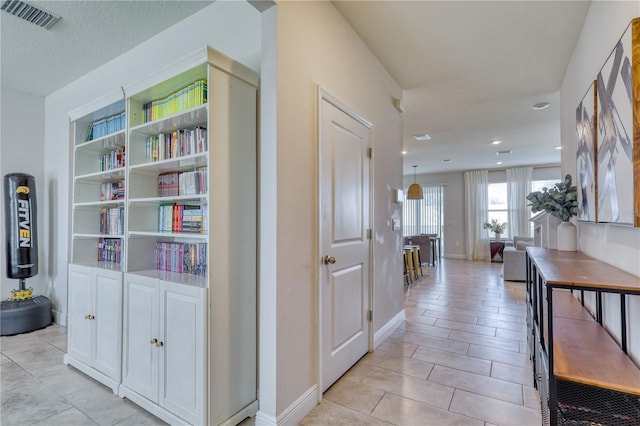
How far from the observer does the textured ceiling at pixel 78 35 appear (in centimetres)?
238

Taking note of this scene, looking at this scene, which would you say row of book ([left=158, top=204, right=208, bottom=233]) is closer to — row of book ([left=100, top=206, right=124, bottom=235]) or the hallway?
row of book ([left=100, top=206, right=124, bottom=235])

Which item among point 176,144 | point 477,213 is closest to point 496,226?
point 477,213

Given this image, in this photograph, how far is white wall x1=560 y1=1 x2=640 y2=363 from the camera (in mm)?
1424

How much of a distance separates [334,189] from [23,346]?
3.43 m

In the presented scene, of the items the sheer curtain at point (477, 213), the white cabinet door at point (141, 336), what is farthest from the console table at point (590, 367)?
the sheer curtain at point (477, 213)

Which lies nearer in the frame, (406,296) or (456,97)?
Result: (456,97)

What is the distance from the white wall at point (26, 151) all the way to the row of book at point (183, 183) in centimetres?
285

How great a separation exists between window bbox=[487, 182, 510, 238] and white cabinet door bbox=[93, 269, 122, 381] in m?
9.80

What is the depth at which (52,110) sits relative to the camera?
156 inches

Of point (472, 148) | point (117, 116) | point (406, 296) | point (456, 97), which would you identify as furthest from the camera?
point (472, 148)

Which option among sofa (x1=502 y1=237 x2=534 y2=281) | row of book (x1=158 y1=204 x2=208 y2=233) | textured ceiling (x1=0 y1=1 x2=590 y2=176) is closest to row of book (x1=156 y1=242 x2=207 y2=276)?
row of book (x1=158 y1=204 x2=208 y2=233)

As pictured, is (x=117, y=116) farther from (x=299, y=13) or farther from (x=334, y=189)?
(x=334, y=189)

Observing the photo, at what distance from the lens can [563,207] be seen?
2.41m

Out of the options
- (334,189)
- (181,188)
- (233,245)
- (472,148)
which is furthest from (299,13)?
(472,148)
